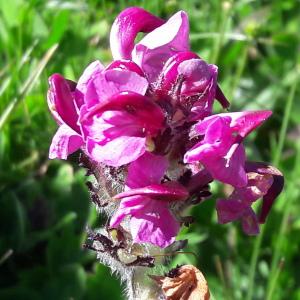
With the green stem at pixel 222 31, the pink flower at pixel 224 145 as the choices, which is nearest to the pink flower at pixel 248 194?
the pink flower at pixel 224 145

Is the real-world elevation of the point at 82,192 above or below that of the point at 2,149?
below

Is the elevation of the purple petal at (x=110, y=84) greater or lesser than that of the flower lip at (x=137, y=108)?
greater

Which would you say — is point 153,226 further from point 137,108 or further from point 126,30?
point 126,30

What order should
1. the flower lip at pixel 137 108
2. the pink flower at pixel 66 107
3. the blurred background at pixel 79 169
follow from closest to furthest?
the flower lip at pixel 137 108, the pink flower at pixel 66 107, the blurred background at pixel 79 169

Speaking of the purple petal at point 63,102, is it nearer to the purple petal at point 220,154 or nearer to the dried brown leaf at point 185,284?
the purple petal at point 220,154

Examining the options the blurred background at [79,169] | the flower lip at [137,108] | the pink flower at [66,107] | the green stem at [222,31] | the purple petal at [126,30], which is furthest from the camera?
the green stem at [222,31]

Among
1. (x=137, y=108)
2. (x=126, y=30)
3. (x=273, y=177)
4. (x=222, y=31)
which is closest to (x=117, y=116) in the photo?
(x=137, y=108)

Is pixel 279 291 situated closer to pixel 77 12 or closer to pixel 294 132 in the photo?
pixel 294 132

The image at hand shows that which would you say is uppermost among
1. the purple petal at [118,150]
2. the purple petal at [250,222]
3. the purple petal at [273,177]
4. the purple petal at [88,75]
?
the purple petal at [88,75]

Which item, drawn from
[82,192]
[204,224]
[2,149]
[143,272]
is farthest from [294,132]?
[143,272]

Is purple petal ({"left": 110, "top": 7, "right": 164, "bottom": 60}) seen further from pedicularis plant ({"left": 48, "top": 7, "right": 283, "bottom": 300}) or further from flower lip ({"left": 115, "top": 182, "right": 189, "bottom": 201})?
flower lip ({"left": 115, "top": 182, "right": 189, "bottom": 201})
